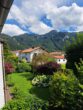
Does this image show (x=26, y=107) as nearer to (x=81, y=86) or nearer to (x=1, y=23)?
(x=81, y=86)

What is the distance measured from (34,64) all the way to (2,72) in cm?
2773

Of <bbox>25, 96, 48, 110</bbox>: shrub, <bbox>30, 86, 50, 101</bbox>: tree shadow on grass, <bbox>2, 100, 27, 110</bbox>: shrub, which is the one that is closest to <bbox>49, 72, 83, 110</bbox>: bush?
<bbox>25, 96, 48, 110</bbox>: shrub

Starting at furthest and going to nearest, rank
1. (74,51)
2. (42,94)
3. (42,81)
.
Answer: (42,81), (74,51), (42,94)

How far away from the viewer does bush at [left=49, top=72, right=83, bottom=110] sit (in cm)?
1374

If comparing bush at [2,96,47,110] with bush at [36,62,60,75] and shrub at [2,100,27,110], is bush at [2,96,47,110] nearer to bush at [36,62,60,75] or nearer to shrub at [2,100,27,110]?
shrub at [2,100,27,110]

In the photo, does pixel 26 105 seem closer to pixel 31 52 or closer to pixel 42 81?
pixel 42 81

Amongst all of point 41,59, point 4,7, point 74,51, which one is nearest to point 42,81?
point 74,51

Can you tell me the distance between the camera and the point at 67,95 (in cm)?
1430

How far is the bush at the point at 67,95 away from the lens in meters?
13.7

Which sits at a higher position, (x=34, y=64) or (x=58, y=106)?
(x=34, y=64)

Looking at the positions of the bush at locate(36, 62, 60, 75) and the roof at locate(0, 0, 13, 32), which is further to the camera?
the bush at locate(36, 62, 60, 75)

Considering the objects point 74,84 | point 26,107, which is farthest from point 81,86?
point 26,107

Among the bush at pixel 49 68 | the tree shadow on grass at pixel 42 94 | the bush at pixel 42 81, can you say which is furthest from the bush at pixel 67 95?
the bush at pixel 49 68

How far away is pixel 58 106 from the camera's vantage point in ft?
46.7
